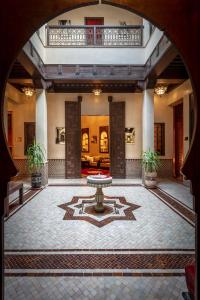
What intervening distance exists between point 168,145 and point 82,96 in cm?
489

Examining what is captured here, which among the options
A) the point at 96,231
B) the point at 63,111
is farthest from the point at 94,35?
the point at 96,231

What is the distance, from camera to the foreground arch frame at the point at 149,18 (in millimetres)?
1472

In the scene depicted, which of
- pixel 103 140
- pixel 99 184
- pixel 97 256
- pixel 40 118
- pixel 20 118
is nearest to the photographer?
pixel 97 256

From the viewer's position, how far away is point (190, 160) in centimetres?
154

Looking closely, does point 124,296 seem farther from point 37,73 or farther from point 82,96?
point 82,96

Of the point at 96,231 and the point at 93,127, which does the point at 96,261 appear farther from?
the point at 93,127

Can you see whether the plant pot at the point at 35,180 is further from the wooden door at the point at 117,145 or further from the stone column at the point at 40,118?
the wooden door at the point at 117,145

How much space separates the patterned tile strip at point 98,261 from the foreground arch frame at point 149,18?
1.96 metres

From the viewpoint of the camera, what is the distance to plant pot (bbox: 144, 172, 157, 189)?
28.9 ft

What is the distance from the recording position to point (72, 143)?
1126 cm

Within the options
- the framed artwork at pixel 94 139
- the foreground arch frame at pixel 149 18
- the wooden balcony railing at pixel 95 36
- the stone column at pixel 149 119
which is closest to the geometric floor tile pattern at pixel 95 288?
the foreground arch frame at pixel 149 18

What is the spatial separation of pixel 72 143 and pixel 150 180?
4.27 meters

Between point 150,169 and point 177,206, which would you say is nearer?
point 177,206

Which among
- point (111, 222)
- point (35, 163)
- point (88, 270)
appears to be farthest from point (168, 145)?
point (88, 270)
